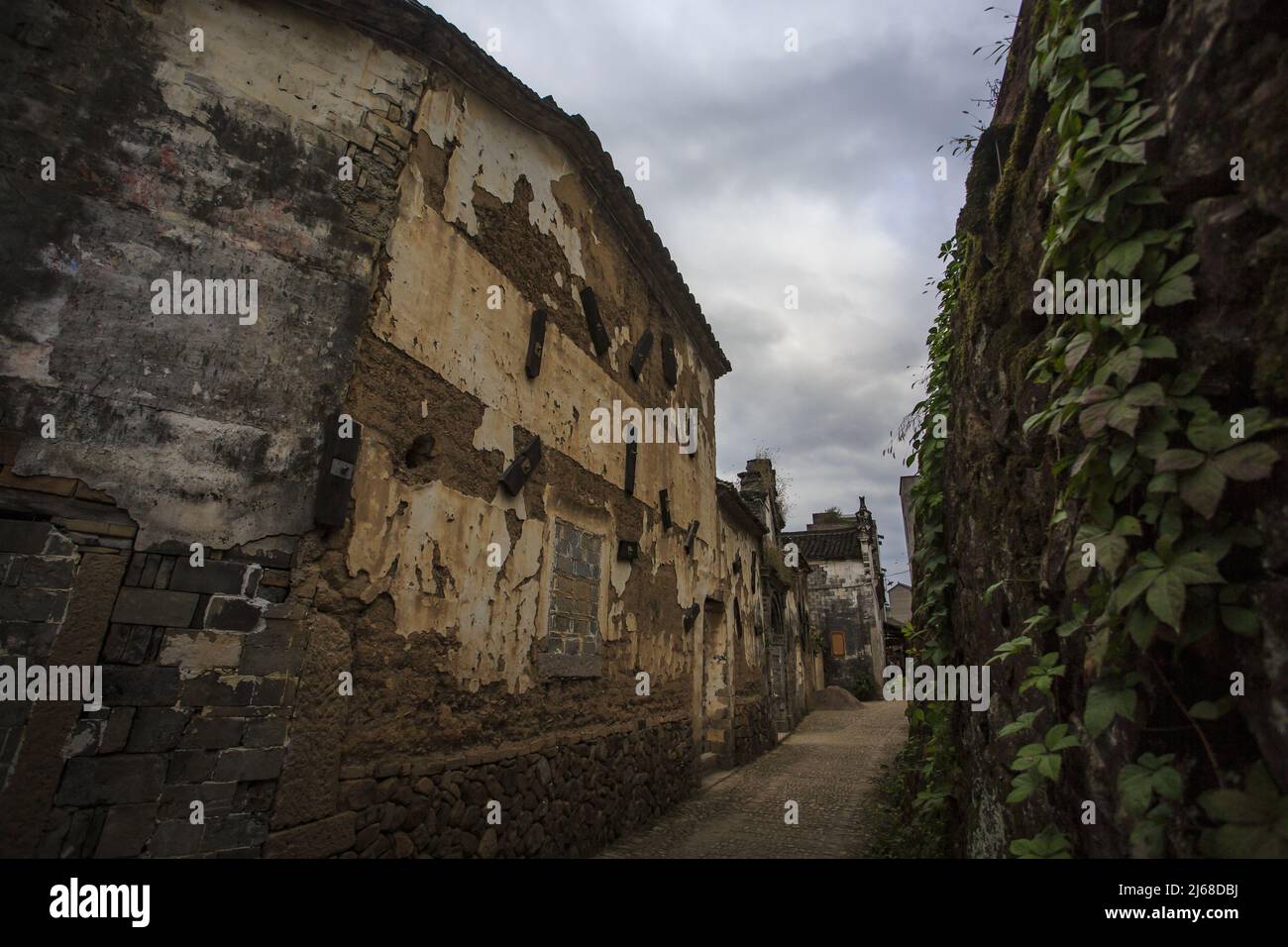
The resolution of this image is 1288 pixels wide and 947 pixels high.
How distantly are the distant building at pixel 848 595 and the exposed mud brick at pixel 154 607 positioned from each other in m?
25.5

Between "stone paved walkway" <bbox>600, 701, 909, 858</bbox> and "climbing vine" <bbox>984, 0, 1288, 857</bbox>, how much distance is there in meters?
3.81

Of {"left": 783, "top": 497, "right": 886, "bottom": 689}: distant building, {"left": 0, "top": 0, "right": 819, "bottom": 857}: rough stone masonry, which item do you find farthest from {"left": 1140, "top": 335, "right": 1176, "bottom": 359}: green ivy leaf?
{"left": 783, "top": 497, "right": 886, "bottom": 689}: distant building

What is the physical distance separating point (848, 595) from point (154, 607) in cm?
2770

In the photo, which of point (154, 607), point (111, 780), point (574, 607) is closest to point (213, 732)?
point (111, 780)

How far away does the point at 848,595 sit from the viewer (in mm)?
27812

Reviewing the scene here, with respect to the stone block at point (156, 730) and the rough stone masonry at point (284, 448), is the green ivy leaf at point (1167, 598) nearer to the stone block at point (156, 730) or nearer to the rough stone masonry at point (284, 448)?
the rough stone masonry at point (284, 448)

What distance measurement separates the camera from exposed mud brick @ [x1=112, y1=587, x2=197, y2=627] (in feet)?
9.70

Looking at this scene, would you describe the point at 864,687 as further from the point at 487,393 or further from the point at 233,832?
the point at 233,832

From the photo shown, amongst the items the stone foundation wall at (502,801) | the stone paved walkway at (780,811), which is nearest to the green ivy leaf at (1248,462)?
the stone foundation wall at (502,801)

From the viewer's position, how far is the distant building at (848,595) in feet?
87.4

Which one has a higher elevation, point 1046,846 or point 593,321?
point 593,321
